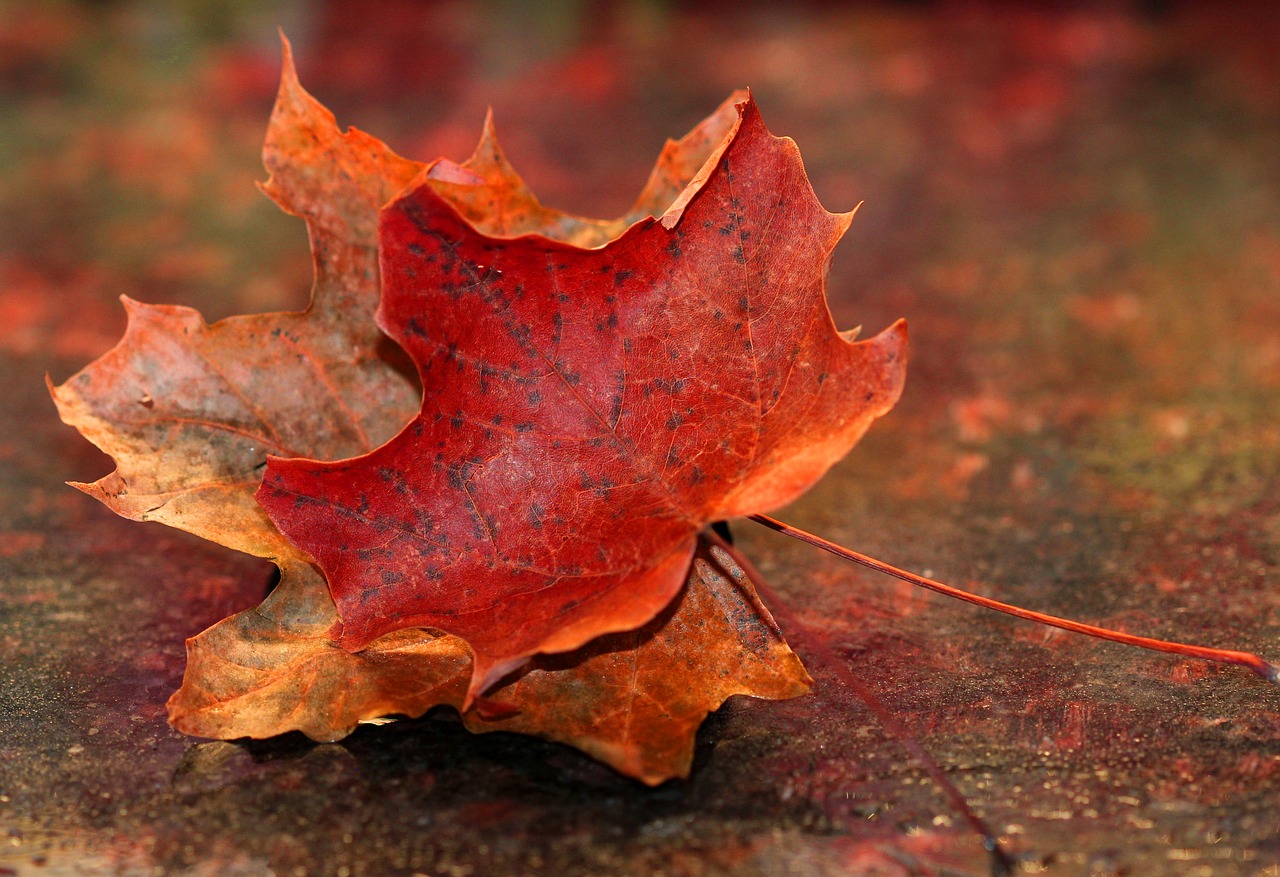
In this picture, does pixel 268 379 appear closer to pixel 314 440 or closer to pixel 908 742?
pixel 314 440

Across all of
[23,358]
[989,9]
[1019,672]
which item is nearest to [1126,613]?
[1019,672]

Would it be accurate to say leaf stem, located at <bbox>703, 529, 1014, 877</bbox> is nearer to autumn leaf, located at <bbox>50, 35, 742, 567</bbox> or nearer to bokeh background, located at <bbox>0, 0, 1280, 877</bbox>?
bokeh background, located at <bbox>0, 0, 1280, 877</bbox>

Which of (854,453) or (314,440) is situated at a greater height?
(854,453)

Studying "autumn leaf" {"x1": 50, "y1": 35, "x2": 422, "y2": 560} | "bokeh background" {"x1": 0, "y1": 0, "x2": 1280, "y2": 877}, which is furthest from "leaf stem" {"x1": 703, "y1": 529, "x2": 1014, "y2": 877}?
"autumn leaf" {"x1": 50, "y1": 35, "x2": 422, "y2": 560}

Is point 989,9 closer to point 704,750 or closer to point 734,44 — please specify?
point 734,44

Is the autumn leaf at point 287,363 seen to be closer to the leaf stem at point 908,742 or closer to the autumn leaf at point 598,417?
the autumn leaf at point 598,417

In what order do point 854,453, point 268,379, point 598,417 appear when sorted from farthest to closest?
1. point 854,453
2. point 268,379
3. point 598,417

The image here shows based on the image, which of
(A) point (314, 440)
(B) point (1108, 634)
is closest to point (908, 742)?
(B) point (1108, 634)
